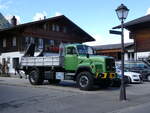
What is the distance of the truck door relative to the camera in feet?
62.1

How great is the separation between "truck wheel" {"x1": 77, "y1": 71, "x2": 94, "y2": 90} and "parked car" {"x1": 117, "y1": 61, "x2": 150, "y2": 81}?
31.6 ft

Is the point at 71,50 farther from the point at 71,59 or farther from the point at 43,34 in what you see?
the point at 43,34

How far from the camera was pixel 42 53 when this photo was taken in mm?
22203

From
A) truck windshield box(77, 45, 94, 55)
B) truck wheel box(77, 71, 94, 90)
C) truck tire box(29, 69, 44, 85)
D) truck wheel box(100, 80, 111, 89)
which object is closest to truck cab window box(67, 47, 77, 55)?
truck windshield box(77, 45, 94, 55)

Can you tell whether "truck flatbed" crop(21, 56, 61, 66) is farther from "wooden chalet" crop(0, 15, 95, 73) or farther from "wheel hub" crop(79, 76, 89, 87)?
"wooden chalet" crop(0, 15, 95, 73)

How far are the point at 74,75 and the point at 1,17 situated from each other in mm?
67409

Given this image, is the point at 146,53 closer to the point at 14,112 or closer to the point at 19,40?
the point at 19,40

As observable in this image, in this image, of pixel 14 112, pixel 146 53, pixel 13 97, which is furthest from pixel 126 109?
pixel 146 53

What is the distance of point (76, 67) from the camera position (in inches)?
741

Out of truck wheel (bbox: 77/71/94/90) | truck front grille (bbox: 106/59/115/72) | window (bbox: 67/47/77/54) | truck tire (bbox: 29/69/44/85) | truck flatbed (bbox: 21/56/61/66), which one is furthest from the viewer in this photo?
truck tire (bbox: 29/69/44/85)

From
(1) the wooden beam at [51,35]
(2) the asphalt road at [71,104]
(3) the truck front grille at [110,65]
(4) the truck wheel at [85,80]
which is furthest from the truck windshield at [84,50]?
(1) the wooden beam at [51,35]

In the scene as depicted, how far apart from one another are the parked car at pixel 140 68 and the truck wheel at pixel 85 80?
9.63 metres

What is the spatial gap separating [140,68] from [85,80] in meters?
10.9

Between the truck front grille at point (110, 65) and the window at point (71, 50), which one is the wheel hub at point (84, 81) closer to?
the truck front grille at point (110, 65)
